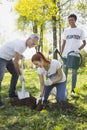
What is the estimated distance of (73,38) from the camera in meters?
7.80

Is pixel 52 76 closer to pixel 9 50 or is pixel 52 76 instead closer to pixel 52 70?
pixel 52 70

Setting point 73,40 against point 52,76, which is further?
point 73,40

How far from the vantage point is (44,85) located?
6695 mm

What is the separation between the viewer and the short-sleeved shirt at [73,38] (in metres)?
7.74

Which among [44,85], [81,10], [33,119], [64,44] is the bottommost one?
[33,119]

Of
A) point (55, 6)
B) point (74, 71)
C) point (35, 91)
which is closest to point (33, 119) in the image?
point (74, 71)

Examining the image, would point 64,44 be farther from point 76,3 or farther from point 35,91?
point 76,3

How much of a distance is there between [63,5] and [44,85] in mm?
12093

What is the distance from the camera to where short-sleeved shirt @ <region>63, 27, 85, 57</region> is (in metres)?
7.74

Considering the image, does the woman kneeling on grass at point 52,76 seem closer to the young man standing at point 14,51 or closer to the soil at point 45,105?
the soil at point 45,105

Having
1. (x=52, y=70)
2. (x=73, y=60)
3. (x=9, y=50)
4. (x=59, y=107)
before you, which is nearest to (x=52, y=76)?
(x=52, y=70)

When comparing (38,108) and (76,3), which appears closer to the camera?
(38,108)

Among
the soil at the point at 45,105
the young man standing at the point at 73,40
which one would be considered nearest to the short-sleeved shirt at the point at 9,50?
the soil at the point at 45,105

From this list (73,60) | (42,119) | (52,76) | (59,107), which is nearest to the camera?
(42,119)
